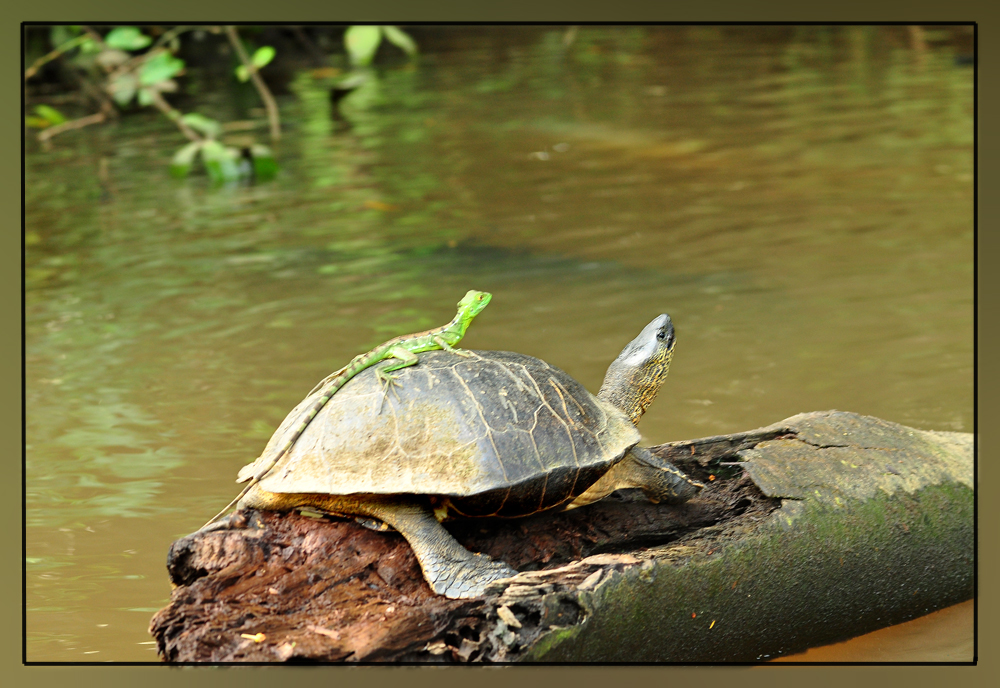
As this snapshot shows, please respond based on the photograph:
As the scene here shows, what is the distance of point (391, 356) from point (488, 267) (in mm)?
3737

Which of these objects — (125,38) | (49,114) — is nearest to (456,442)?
(125,38)

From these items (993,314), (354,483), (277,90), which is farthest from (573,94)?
(354,483)

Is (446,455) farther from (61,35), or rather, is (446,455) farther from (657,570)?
(61,35)

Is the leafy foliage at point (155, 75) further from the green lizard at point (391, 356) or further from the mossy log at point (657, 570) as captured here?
the mossy log at point (657, 570)

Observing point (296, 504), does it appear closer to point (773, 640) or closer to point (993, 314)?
point (773, 640)

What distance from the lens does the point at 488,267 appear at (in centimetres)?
632

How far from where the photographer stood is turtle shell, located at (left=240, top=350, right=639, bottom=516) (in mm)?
2377

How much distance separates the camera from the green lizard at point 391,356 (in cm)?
251

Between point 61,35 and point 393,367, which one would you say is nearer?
point 393,367

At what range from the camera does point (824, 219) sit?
6770 mm

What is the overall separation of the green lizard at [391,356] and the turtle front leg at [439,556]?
11.7 inches

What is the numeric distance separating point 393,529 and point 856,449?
1499 millimetres

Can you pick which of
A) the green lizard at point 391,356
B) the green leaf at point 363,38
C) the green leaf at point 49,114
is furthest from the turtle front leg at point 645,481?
the green leaf at point 49,114

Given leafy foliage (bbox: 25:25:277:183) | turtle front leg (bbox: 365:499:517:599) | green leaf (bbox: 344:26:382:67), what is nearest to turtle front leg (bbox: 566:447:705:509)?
turtle front leg (bbox: 365:499:517:599)
